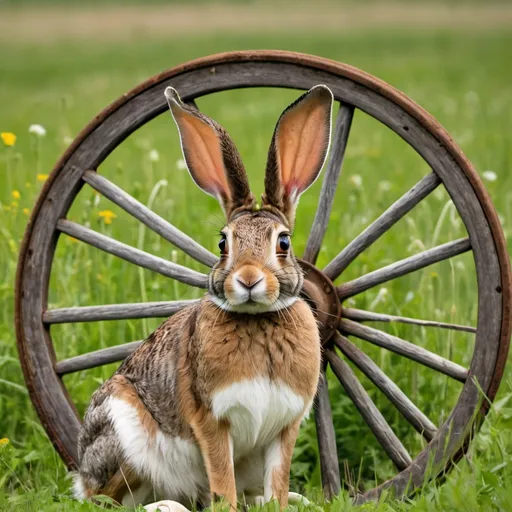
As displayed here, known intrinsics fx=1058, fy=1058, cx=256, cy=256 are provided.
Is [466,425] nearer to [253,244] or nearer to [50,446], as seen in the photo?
[253,244]

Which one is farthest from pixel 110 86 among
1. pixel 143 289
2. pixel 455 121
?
pixel 143 289

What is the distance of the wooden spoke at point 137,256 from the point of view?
4.75 m

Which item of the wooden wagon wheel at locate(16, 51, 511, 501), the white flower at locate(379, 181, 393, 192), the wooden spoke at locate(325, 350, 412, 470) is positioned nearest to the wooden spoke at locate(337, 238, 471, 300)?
the wooden wagon wheel at locate(16, 51, 511, 501)

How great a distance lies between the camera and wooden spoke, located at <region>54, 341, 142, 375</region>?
486 centimetres

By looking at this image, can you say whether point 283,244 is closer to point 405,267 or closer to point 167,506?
point 405,267

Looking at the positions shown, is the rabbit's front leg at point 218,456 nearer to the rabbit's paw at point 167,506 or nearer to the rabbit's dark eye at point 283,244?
the rabbit's paw at point 167,506

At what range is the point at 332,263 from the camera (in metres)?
4.63

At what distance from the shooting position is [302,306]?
4.15 m

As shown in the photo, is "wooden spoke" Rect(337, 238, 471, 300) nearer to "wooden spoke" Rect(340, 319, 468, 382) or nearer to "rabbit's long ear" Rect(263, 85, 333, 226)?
"wooden spoke" Rect(340, 319, 468, 382)

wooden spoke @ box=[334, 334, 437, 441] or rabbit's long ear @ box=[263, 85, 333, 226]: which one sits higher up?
rabbit's long ear @ box=[263, 85, 333, 226]

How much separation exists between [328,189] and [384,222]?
0.29m

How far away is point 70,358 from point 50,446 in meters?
0.43

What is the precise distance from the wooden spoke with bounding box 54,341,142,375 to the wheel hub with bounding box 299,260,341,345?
2.87 ft

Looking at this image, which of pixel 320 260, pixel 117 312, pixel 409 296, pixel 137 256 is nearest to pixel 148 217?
pixel 137 256
